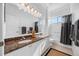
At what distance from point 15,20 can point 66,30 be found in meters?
1.09

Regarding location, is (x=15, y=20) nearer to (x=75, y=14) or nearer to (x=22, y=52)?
(x=22, y=52)

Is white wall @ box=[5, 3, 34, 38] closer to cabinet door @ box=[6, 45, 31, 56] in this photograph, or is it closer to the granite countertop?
the granite countertop

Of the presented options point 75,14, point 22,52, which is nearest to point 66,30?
point 75,14

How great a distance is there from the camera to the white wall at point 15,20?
2.02 metres

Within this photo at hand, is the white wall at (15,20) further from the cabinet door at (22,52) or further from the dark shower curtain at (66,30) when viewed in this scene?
the dark shower curtain at (66,30)

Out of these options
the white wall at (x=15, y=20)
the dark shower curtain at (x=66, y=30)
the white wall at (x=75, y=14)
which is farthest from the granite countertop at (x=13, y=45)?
the white wall at (x=75, y=14)

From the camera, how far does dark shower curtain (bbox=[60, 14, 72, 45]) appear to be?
208 cm

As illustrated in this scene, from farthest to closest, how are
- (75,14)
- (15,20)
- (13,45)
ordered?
(15,20), (75,14), (13,45)

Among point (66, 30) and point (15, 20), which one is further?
point (15, 20)

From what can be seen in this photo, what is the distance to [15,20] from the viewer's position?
221 cm

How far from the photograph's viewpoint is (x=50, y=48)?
7.17 ft

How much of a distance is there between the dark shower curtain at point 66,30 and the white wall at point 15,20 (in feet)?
2.50

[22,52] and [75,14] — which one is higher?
[75,14]

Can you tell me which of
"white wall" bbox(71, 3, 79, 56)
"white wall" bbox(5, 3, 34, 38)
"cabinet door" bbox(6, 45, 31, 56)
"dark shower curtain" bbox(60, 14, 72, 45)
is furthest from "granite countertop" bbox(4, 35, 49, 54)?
"white wall" bbox(71, 3, 79, 56)
